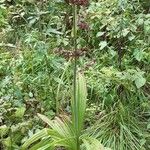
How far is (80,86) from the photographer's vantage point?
288 cm


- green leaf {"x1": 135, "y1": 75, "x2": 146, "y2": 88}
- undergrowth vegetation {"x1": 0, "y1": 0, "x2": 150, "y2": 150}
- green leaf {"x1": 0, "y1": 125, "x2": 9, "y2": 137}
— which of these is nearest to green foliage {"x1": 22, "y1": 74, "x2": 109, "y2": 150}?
undergrowth vegetation {"x1": 0, "y1": 0, "x2": 150, "y2": 150}

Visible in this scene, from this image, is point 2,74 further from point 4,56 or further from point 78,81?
point 78,81

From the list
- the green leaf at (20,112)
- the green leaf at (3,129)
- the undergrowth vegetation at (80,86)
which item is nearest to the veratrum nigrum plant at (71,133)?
the undergrowth vegetation at (80,86)

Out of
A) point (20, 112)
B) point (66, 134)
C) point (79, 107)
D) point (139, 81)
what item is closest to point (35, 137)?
point (66, 134)

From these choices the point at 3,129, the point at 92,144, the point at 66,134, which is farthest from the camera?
the point at 3,129

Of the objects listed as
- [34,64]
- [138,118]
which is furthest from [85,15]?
[138,118]

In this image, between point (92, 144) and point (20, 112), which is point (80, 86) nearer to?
point (92, 144)

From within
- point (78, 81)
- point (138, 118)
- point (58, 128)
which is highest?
point (78, 81)

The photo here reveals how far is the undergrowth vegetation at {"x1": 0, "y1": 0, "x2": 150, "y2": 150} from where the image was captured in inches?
110

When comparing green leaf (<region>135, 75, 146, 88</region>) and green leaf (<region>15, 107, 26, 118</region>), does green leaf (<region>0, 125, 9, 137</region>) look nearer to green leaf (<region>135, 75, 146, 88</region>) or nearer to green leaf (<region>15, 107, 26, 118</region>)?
green leaf (<region>15, 107, 26, 118</region>)

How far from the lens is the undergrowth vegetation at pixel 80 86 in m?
2.80

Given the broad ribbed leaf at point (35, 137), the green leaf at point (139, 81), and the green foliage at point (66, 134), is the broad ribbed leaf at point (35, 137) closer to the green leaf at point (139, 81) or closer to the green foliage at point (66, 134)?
the green foliage at point (66, 134)

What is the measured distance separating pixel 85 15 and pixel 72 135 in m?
1.68

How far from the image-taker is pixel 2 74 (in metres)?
3.77
